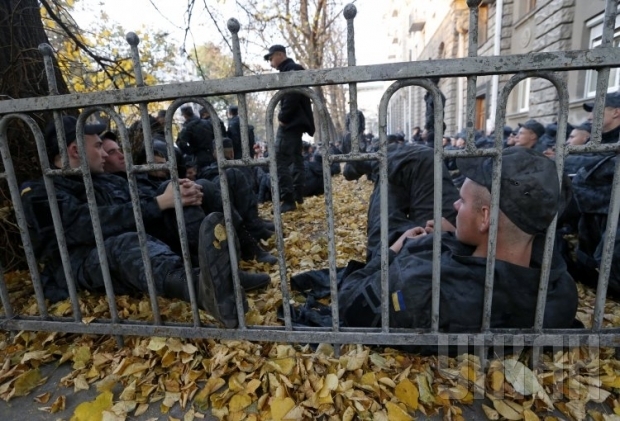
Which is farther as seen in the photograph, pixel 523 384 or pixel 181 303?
pixel 181 303

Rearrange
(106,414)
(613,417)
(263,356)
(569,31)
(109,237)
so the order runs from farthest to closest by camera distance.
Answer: (569,31) < (109,237) < (263,356) < (106,414) < (613,417)

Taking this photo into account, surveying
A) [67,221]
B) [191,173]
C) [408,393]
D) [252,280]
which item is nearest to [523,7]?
[191,173]

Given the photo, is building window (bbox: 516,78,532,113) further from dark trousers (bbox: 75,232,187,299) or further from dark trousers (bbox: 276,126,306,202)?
dark trousers (bbox: 75,232,187,299)

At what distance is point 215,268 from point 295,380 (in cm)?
63

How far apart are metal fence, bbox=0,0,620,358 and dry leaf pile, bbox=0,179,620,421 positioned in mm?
131

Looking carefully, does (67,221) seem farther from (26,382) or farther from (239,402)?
(239,402)

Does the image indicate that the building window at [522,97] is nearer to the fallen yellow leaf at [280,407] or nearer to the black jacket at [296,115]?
the black jacket at [296,115]

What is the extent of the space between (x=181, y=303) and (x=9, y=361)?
2.98 ft

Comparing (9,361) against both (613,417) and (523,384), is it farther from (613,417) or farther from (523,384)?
(613,417)

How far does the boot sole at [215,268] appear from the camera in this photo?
168 cm

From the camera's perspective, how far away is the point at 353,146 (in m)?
1.53

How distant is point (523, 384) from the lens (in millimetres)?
1649

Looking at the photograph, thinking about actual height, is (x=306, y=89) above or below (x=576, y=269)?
above

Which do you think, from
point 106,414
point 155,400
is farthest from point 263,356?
point 106,414
